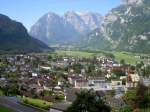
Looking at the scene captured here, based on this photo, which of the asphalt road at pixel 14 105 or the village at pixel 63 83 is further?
the village at pixel 63 83

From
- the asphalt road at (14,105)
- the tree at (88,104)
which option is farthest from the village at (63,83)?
the tree at (88,104)

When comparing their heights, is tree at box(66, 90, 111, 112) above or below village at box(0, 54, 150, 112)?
above

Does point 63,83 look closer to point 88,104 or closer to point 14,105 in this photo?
point 14,105

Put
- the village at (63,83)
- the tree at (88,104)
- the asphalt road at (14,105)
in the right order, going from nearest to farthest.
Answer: the tree at (88,104)
the asphalt road at (14,105)
the village at (63,83)

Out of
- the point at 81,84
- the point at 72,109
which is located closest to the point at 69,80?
the point at 81,84

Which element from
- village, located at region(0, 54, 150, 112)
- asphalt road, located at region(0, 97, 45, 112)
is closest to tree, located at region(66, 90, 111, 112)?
village, located at region(0, 54, 150, 112)

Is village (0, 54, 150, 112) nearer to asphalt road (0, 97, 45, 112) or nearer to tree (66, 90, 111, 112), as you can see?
asphalt road (0, 97, 45, 112)

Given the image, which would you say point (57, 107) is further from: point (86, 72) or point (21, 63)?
point (21, 63)

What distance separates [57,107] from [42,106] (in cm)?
626

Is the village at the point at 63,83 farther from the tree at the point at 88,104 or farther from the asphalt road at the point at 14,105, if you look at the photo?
the tree at the point at 88,104

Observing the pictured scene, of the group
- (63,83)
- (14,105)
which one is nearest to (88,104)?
(14,105)

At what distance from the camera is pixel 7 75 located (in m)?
105

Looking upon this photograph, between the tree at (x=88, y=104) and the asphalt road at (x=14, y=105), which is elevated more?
the tree at (x=88, y=104)

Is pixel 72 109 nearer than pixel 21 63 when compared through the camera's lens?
Yes
